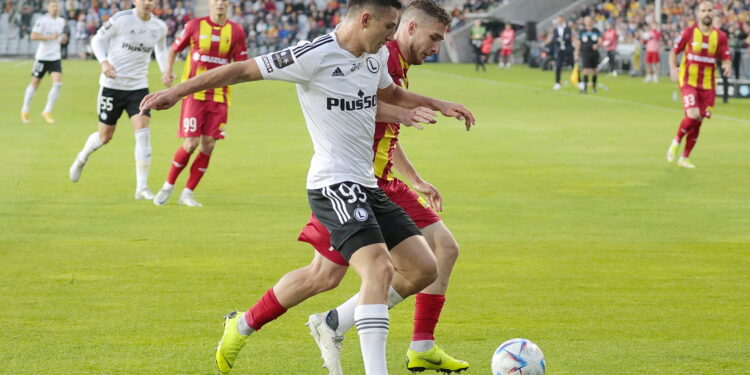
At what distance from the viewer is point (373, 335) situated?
5805 millimetres

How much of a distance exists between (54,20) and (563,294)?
19.0 m

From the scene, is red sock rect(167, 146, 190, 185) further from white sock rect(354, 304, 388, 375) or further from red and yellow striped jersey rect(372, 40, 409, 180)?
white sock rect(354, 304, 388, 375)

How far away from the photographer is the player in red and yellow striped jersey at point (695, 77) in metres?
17.8

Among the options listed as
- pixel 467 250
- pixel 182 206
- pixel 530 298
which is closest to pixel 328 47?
pixel 530 298

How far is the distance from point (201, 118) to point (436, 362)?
7292 millimetres

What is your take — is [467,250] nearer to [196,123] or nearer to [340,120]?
[196,123]

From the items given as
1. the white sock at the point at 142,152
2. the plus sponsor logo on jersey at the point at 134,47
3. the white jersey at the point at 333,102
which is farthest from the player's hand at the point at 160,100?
the plus sponsor logo on jersey at the point at 134,47

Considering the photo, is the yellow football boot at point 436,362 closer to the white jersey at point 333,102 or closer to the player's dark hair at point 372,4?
the white jersey at point 333,102

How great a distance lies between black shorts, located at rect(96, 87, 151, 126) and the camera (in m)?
14.2

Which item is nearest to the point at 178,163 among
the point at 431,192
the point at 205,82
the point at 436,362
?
the point at 431,192

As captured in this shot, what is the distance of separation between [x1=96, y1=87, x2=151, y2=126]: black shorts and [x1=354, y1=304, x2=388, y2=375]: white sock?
8.90m

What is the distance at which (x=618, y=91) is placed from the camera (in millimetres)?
36594

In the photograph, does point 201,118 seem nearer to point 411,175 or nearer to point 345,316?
point 411,175

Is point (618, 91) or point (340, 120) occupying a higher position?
point (340, 120)
